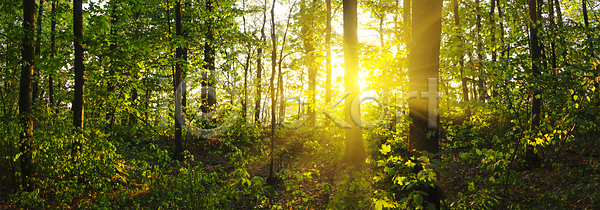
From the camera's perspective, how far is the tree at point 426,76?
4188mm

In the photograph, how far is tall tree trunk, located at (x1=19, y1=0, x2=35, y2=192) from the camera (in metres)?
5.74

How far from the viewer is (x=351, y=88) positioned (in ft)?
31.1

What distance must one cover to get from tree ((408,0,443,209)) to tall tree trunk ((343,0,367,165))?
461 centimetres

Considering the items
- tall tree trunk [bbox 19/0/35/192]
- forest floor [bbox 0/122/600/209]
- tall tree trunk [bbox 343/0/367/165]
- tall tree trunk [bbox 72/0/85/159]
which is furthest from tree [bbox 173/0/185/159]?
tall tree trunk [bbox 343/0/367/165]

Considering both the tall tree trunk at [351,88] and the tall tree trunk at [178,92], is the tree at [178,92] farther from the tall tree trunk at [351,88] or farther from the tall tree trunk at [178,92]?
the tall tree trunk at [351,88]

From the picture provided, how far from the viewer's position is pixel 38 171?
6492 millimetres

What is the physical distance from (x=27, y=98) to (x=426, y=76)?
24.5 feet

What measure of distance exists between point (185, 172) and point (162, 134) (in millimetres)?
6447

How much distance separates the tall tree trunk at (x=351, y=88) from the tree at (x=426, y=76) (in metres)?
4.61

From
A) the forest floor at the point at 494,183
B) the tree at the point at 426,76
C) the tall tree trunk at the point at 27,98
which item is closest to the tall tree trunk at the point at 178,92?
the forest floor at the point at 494,183

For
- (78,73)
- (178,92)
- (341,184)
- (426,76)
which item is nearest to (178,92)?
(178,92)

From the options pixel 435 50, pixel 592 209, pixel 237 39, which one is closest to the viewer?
pixel 435 50

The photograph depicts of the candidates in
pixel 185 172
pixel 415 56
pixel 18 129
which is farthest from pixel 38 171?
pixel 415 56

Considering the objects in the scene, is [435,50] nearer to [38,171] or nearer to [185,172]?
[185,172]
